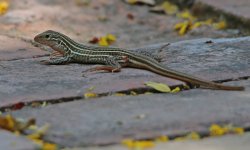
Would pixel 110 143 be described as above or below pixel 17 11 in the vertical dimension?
below

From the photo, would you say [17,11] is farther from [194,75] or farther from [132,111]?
[132,111]

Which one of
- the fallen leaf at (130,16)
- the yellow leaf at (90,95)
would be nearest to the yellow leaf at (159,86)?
the yellow leaf at (90,95)

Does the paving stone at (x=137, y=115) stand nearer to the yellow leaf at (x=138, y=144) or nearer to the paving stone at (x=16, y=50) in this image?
the yellow leaf at (x=138, y=144)

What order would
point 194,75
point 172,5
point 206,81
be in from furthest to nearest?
A: point 172,5
point 194,75
point 206,81

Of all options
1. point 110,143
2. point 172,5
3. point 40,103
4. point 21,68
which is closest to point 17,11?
point 172,5

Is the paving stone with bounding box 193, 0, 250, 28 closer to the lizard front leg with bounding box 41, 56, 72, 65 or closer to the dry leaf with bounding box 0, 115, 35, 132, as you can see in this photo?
the lizard front leg with bounding box 41, 56, 72, 65
